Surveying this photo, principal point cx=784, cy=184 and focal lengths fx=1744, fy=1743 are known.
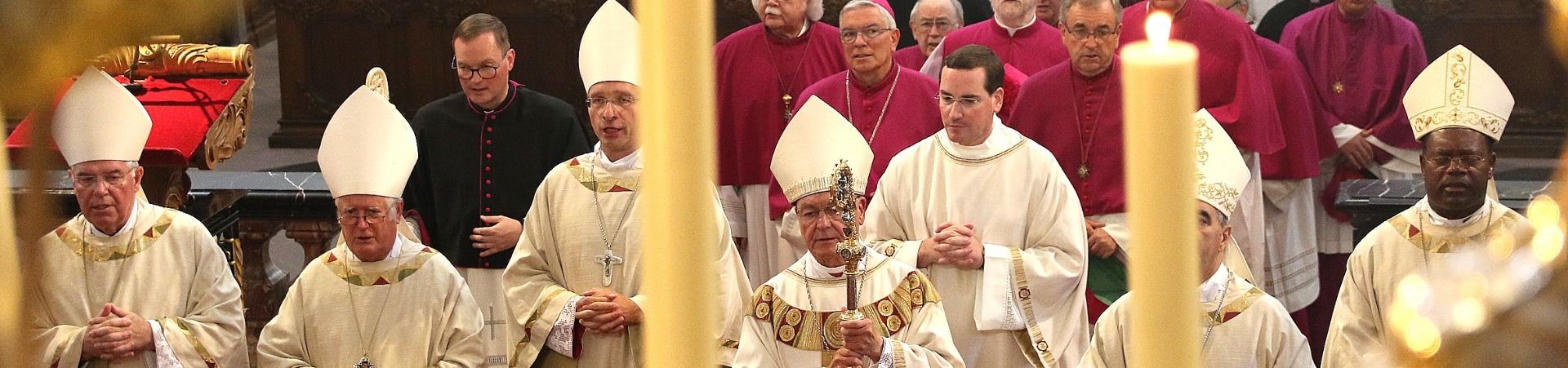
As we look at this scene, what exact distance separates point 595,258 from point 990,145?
1321 millimetres

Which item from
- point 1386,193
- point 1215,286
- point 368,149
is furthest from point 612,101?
point 1386,193

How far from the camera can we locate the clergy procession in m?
4.71

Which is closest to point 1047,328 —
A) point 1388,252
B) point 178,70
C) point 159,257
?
point 1388,252

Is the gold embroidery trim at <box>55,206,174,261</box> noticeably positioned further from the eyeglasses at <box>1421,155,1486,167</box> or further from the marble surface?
the marble surface

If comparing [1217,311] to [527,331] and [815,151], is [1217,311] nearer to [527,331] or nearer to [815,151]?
[815,151]

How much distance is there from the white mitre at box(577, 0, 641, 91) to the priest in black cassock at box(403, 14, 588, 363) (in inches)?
19.6

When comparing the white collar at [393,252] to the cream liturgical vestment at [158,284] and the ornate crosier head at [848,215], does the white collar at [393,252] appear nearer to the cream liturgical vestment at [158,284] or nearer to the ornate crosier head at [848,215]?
the cream liturgical vestment at [158,284]

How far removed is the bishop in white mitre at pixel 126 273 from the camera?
5.15 metres

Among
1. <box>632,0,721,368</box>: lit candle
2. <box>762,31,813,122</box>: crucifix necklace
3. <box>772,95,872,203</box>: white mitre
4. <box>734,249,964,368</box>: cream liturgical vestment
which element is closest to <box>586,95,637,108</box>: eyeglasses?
<box>772,95,872,203</box>: white mitre

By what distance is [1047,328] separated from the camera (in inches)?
214

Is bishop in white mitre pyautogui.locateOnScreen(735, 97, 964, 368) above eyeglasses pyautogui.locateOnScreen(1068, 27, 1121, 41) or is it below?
below

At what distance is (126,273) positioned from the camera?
212 inches

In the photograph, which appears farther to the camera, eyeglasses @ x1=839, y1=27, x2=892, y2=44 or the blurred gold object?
eyeglasses @ x1=839, y1=27, x2=892, y2=44

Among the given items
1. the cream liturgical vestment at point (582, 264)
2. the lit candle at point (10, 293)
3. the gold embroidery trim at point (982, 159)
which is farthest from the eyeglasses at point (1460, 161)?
the lit candle at point (10, 293)
